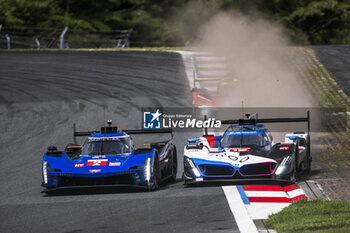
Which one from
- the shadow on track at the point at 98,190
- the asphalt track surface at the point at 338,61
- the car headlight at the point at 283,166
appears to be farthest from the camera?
the asphalt track surface at the point at 338,61

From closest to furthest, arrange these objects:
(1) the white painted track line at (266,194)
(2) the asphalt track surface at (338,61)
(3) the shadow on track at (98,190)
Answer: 1. (1) the white painted track line at (266,194)
2. (3) the shadow on track at (98,190)
3. (2) the asphalt track surface at (338,61)

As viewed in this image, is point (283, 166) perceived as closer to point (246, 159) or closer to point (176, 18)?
point (246, 159)

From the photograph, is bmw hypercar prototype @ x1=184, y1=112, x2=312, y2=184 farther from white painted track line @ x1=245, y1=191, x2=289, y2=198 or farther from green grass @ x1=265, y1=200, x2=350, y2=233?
green grass @ x1=265, y1=200, x2=350, y2=233

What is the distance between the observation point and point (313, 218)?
10445 mm

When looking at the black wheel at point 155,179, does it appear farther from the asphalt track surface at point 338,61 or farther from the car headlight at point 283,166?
the asphalt track surface at point 338,61

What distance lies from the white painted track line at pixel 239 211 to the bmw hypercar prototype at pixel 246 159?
1.65 ft

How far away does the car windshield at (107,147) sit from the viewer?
15.4 metres

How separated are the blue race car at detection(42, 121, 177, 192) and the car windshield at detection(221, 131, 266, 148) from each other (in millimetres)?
1512

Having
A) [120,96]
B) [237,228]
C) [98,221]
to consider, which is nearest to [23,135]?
[120,96]

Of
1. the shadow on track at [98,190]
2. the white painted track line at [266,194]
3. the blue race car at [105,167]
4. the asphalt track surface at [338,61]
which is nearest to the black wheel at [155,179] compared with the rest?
the blue race car at [105,167]

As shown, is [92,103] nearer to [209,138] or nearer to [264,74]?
[264,74]

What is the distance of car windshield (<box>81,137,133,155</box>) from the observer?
1537cm

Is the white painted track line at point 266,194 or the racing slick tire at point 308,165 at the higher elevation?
the racing slick tire at point 308,165

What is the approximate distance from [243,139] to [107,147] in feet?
10.2
